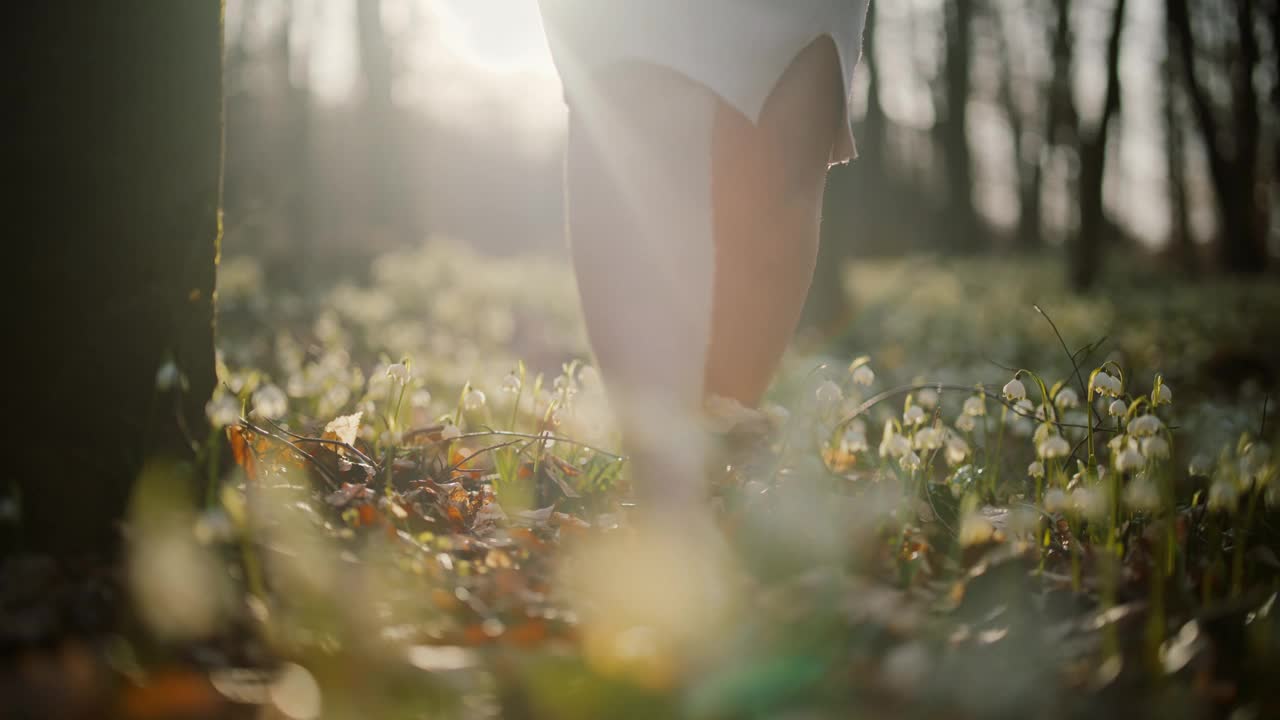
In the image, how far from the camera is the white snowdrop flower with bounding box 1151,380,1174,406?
1.95 m

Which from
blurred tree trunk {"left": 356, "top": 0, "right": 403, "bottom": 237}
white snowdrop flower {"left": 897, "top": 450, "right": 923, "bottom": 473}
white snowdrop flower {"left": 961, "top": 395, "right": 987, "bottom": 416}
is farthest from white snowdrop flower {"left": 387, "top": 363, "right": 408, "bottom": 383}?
blurred tree trunk {"left": 356, "top": 0, "right": 403, "bottom": 237}

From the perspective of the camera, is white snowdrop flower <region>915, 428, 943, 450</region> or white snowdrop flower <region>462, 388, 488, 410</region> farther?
white snowdrop flower <region>462, 388, 488, 410</region>

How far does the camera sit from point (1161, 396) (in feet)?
6.59

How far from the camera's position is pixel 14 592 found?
126cm

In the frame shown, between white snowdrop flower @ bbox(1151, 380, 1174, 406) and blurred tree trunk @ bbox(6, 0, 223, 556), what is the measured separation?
1916 millimetres

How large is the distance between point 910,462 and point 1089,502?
0.42 meters

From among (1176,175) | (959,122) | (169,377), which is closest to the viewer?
(169,377)

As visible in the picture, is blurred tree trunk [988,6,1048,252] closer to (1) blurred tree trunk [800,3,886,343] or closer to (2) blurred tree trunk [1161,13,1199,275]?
(2) blurred tree trunk [1161,13,1199,275]

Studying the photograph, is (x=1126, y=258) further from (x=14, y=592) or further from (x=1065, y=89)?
(x=14, y=592)

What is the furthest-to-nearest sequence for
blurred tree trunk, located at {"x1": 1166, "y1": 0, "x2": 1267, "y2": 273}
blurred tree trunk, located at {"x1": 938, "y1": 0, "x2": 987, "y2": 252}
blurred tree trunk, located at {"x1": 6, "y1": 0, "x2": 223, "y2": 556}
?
blurred tree trunk, located at {"x1": 938, "y1": 0, "x2": 987, "y2": 252} → blurred tree trunk, located at {"x1": 1166, "y1": 0, "x2": 1267, "y2": 273} → blurred tree trunk, located at {"x1": 6, "y1": 0, "x2": 223, "y2": 556}

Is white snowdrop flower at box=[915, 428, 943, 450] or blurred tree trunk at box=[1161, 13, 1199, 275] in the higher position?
blurred tree trunk at box=[1161, 13, 1199, 275]

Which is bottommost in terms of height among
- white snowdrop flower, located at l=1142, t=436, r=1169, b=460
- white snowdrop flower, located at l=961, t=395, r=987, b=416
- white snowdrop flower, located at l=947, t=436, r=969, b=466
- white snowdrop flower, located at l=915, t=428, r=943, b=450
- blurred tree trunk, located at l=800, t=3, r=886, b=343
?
white snowdrop flower, located at l=1142, t=436, r=1169, b=460

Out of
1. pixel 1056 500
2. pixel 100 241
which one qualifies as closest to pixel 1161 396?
pixel 1056 500

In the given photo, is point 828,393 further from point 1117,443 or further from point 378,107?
point 378,107
